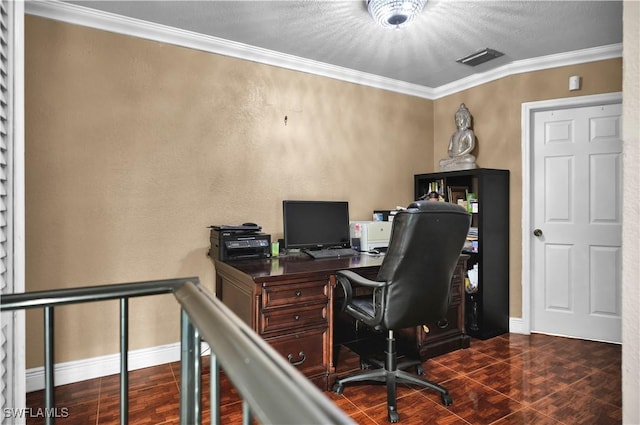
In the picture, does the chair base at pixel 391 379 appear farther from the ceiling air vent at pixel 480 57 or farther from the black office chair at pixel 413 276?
the ceiling air vent at pixel 480 57

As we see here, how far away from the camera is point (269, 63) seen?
10.3ft

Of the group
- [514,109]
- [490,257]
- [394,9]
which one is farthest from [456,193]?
[394,9]

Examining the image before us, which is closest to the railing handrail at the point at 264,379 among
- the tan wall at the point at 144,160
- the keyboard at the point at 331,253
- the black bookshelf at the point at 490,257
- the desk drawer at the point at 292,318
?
the desk drawer at the point at 292,318

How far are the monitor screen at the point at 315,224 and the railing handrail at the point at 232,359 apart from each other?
76.6 inches

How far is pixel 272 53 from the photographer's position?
3.11 metres

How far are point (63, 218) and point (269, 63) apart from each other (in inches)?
78.5

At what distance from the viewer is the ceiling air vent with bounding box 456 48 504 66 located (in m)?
3.14

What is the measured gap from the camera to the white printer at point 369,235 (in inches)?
124

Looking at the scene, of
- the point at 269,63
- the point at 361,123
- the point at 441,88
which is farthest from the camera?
the point at 441,88

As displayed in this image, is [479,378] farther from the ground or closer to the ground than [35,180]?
closer to the ground

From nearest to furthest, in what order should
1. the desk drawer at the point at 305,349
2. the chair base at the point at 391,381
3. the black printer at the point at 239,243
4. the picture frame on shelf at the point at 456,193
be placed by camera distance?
the chair base at the point at 391,381, the desk drawer at the point at 305,349, the black printer at the point at 239,243, the picture frame on shelf at the point at 456,193

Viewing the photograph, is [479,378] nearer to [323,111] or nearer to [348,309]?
[348,309]

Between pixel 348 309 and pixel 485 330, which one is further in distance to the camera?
pixel 485 330

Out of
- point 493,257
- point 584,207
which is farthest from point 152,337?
point 584,207
